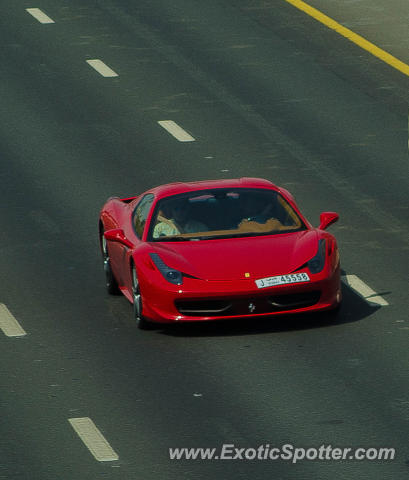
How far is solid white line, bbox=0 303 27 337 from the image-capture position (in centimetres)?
1630

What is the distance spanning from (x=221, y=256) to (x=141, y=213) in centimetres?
169

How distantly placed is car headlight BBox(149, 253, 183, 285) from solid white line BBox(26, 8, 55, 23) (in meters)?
16.1

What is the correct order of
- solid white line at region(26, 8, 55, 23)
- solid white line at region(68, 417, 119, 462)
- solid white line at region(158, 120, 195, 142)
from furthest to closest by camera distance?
solid white line at region(26, 8, 55, 23), solid white line at region(158, 120, 195, 142), solid white line at region(68, 417, 119, 462)

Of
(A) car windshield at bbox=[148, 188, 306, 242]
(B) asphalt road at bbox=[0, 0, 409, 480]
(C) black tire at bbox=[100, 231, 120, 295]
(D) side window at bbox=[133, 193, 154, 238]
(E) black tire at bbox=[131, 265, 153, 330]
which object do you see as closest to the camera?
(B) asphalt road at bbox=[0, 0, 409, 480]

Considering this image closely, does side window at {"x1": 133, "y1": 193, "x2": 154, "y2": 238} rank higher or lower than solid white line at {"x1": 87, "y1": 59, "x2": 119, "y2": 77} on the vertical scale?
higher

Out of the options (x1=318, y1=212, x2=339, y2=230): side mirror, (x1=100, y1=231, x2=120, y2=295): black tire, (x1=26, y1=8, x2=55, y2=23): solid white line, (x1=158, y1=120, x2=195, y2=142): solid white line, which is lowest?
(x1=26, y1=8, x2=55, y2=23): solid white line

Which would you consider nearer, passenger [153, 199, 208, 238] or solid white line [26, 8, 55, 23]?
passenger [153, 199, 208, 238]

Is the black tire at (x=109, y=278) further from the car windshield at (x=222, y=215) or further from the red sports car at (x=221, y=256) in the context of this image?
the car windshield at (x=222, y=215)

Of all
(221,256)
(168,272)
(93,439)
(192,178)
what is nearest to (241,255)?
(221,256)

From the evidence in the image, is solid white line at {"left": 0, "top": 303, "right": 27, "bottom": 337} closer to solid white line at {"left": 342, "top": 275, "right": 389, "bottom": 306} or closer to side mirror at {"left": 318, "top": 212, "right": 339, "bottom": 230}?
side mirror at {"left": 318, "top": 212, "right": 339, "bottom": 230}

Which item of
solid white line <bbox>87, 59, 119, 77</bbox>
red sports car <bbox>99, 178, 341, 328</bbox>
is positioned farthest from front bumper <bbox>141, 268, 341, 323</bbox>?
solid white line <bbox>87, 59, 119, 77</bbox>

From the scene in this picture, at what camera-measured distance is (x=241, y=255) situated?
1608 centimetres

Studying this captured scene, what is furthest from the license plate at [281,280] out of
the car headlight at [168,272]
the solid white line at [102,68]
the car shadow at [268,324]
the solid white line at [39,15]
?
the solid white line at [39,15]

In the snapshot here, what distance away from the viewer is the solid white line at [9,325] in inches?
642
